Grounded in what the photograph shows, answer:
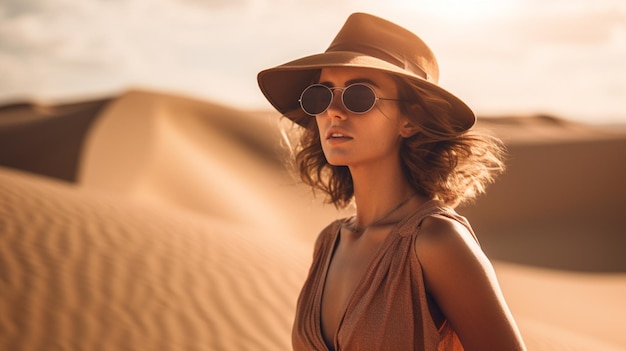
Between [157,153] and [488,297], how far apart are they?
70.6 ft

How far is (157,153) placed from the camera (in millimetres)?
22594

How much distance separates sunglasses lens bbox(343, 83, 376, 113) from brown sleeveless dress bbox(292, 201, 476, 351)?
43 cm

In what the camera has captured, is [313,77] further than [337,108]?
Yes

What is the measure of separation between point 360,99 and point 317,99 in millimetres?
213

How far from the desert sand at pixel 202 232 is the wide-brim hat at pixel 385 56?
1.29 m

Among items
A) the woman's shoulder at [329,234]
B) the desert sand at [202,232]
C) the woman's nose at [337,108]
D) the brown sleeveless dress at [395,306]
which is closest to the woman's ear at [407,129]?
the woman's nose at [337,108]

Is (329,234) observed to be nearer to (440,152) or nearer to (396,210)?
(396,210)

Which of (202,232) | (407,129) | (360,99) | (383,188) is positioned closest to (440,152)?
(407,129)

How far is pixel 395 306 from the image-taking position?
2111 mm

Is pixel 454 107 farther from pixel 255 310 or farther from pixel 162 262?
pixel 162 262

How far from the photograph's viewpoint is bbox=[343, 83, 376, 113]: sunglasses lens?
2.40 meters

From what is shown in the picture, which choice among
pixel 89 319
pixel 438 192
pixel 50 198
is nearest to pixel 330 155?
pixel 438 192

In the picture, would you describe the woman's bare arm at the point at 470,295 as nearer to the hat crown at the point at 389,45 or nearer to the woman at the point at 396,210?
the woman at the point at 396,210

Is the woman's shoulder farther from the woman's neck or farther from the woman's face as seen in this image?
the woman's face
